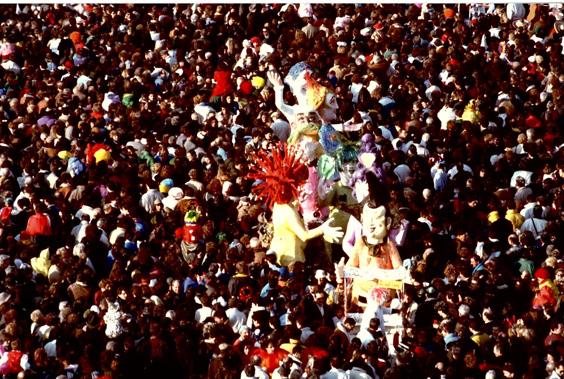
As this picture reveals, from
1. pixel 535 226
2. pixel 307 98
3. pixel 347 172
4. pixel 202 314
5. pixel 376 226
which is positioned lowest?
pixel 202 314

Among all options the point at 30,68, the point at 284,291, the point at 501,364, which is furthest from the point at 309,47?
the point at 501,364

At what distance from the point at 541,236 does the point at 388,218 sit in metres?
2.10

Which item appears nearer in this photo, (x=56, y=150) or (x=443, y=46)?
(x=56, y=150)

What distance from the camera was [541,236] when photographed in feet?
69.2

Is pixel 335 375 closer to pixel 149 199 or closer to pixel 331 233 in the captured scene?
pixel 331 233

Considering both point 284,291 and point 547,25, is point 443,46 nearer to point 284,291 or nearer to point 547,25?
point 547,25

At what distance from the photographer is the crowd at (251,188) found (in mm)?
18766

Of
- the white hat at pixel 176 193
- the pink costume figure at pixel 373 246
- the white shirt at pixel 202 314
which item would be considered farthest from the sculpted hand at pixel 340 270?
the white hat at pixel 176 193

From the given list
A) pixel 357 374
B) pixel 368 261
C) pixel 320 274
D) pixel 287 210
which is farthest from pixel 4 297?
pixel 357 374

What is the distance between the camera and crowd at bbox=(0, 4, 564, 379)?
61.6ft

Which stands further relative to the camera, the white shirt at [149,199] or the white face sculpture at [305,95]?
the white face sculpture at [305,95]

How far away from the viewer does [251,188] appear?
2291 centimetres

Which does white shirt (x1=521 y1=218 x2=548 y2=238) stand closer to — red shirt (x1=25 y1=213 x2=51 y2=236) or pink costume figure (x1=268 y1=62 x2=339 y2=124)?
pink costume figure (x1=268 y1=62 x2=339 y2=124)

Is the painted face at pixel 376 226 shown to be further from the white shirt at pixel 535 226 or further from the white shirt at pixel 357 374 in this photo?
the white shirt at pixel 357 374
